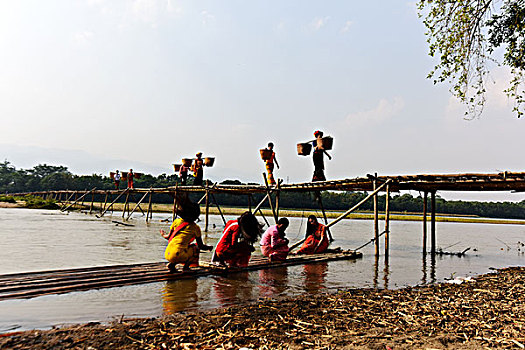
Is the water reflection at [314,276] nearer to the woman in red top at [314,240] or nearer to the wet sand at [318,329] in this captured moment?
the woman in red top at [314,240]

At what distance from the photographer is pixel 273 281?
6.95 meters

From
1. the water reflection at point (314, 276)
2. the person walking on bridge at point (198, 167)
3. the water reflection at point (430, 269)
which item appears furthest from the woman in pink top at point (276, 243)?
the person walking on bridge at point (198, 167)

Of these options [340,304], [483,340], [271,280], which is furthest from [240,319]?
[271,280]

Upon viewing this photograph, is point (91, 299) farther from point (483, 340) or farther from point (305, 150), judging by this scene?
point (305, 150)

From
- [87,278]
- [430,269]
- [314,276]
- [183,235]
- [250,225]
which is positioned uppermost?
[250,225]

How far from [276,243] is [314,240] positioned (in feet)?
7.85

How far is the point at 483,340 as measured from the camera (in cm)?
337

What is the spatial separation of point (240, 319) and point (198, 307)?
117cm

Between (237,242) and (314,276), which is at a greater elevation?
(237,242)

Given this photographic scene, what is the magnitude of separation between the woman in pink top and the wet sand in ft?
11.7

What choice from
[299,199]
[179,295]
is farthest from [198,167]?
[299,199]

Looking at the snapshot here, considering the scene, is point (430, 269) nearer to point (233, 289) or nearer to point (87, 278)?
point (233, 289)

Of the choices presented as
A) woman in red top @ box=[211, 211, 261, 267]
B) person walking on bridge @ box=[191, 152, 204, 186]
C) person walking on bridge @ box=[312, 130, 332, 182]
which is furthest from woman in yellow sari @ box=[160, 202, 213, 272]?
person walking on bridge @ box=[191, 152, 204, 186]

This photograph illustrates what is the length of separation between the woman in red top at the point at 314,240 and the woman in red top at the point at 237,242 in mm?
3521
